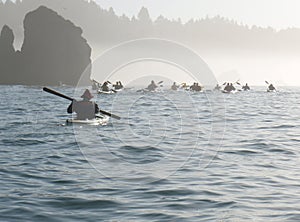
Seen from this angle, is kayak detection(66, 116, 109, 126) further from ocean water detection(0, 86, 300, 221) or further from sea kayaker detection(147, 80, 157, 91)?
sea kayaker detection(147, 80, 157, 91)

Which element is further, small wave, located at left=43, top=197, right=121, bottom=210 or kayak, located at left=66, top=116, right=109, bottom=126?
kayak, located at left=66, top=116, right=109, bottom=126

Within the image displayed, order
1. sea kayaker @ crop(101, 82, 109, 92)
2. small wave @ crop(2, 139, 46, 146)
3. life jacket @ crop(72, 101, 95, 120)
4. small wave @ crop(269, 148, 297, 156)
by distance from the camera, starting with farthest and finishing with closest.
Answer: sea kayaker @ crop(101, 82, 109, 92) < life jacket @ crop(72, 101, 95, 120) < small wave @ crop(2, 139, 46, 146) < small wave @ crop(269, 148, 297, 156)

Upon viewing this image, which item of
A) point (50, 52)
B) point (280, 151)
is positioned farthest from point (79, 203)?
point (50, 52)

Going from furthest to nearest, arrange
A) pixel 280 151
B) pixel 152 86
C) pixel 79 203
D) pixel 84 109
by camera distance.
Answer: pixel 152 86 → pixel 84 109 → pixel 280 151 → pixel 79 203

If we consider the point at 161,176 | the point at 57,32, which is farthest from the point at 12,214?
the point at 57,32

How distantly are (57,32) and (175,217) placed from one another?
173414 millimetres

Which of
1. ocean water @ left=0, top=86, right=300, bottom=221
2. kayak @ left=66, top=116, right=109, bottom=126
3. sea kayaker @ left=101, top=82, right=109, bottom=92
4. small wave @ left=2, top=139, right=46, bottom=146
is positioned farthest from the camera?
sea kayaker @ left=101, top=82, right=109, bottom=92

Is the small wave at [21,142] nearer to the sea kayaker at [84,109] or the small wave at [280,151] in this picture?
the sea kayaker at [84,109]

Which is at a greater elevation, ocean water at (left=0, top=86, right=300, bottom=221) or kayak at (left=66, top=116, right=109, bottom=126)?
kayak at (left=66, top=116, right=109, bottom=126)

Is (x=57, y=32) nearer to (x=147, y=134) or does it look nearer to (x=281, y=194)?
(x=147, y=134)

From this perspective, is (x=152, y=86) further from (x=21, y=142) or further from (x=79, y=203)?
(x=79, y=203)

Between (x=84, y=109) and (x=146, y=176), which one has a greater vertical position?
(x=84, y=109)

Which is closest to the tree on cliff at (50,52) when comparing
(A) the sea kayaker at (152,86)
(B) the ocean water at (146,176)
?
(A) the sea kayaker at (152,86)

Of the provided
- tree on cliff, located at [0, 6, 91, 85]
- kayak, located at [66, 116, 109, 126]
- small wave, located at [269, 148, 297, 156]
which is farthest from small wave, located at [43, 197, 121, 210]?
tree on cliff, located at [0, 6, 91, 85]
